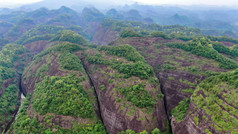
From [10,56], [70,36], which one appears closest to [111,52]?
[70,36]

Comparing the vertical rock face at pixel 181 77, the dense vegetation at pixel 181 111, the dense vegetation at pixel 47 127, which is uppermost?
the vertical rock face at pixel 181 77

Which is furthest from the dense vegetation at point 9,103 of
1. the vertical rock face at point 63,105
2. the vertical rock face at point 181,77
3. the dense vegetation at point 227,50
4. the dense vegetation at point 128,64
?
the dense vegetation at point 227,50

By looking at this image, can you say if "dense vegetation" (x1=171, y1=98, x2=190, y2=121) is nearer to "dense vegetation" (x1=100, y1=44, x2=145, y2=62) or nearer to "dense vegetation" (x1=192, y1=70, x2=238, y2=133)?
"dense vegetation" (x1=192, y1=70, x2=238, y2=133)

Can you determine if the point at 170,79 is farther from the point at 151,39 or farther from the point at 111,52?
the point at 151,39

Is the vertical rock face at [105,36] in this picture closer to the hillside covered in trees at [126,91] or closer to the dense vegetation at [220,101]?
the hillside covered in trees at [126,91]

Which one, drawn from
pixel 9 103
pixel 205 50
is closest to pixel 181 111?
pixel 205 50

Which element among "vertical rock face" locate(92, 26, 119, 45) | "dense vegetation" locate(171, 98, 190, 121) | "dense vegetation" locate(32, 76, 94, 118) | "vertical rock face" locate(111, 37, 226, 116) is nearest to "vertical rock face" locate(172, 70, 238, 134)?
"dense vegetation" locate(171, 98, 190, 121)
